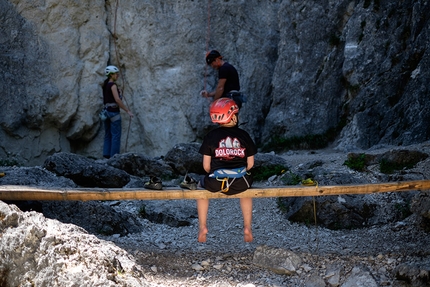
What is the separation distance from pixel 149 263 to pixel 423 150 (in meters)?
4.11

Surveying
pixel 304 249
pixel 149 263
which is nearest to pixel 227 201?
pixel 304 249

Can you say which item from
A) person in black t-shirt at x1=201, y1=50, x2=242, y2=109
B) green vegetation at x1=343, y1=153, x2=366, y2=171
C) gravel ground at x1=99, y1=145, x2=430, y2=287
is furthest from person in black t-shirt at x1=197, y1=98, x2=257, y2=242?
person in black t-shirt at x1=201, y1=50, x2=242, y2=109

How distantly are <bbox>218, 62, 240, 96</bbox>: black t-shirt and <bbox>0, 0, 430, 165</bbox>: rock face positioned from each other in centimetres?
275

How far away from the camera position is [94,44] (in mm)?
13117

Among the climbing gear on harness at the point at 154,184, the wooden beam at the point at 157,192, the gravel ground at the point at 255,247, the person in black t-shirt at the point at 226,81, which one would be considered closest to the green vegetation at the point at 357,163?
the gravel ground at the point at 255,247

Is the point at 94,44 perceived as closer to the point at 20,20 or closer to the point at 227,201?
the point at 20,20

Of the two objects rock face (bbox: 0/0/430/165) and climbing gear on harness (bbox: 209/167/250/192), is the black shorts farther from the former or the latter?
rock face (bbox: 0/0/430/165)

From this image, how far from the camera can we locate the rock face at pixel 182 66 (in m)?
11.4

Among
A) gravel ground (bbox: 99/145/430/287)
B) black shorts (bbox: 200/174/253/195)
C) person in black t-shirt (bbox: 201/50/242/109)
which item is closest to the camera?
gravel ground (bbox: 99/145/430/287)

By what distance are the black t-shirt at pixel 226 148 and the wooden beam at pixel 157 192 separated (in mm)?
274

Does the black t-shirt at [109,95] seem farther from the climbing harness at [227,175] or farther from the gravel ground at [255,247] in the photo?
the climbing harness at [227,175]

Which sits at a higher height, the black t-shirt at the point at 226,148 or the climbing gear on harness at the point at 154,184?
the black t-shirt at the point at 226,148

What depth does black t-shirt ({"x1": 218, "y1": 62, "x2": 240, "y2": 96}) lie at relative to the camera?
30.0 ft

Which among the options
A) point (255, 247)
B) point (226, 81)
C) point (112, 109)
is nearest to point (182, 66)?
point (112, 109)
